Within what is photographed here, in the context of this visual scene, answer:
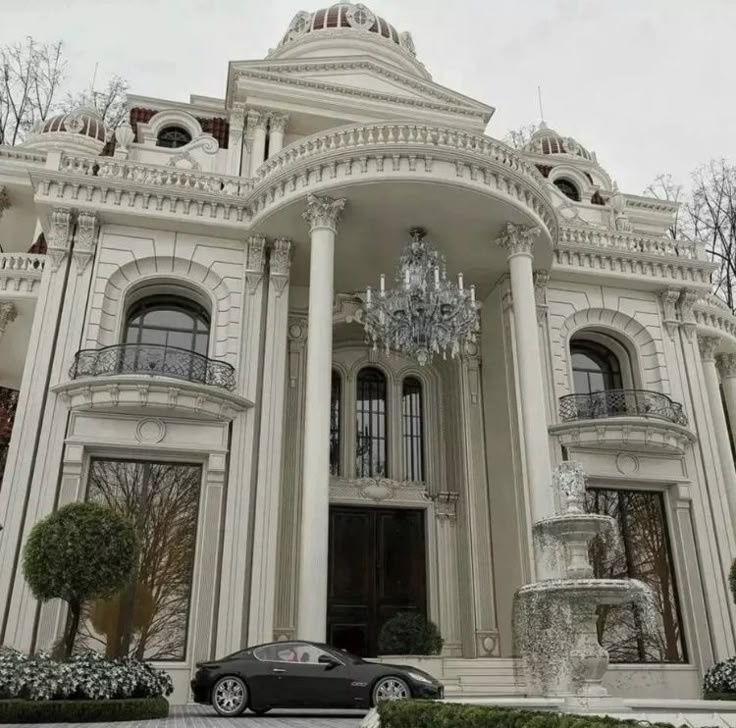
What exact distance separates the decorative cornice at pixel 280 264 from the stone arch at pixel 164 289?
1003mm

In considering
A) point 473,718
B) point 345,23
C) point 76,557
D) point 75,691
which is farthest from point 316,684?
point 345,23

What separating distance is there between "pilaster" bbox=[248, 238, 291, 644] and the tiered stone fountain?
225 inches

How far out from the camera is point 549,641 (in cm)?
900

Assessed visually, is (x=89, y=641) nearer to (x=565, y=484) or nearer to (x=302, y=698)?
(x=302, y=698)

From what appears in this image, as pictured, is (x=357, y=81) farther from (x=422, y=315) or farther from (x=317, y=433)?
(x=317, y=433)

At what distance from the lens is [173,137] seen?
2052cm

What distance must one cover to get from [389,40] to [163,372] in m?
14.8

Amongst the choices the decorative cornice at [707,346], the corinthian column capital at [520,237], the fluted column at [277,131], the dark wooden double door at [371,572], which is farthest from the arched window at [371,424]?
the decorative cornice at [707,346]

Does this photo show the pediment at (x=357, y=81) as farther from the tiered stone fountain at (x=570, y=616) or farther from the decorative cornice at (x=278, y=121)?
the tiered stone fountain at (x=570, y=616)

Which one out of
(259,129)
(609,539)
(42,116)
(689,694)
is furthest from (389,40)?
(689,694)

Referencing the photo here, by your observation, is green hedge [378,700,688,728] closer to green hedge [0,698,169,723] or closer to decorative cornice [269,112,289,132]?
green hedge [0,698,169,723]

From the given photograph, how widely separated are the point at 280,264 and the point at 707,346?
39.1ft

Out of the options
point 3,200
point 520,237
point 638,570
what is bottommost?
point 638,570

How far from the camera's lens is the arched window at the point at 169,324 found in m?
16.6
